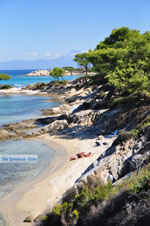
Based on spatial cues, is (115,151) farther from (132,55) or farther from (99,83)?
(99,83)

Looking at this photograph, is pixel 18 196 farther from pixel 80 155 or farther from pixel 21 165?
pixel 80 155

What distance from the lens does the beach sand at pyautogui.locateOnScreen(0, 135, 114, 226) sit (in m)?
11.9

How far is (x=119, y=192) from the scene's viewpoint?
7.70 meters

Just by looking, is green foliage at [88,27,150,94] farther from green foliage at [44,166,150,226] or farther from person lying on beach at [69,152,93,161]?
green foliage at [44,166,150,226]

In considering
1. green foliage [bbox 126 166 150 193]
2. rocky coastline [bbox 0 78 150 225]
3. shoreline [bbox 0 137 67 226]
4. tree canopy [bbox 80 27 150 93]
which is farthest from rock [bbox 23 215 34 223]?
tree canopy [bbox 80 27 150 93]

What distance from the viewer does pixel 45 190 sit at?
13.8 metres

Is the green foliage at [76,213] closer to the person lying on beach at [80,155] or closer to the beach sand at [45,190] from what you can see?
the beach sand at [45,190]

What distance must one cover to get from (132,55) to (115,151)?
17584 mm

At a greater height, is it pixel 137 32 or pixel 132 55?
pixel 137 32

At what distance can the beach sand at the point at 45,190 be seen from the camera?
1192 centimetres

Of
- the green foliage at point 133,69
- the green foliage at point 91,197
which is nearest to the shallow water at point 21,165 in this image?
the green foliage at point 91,197

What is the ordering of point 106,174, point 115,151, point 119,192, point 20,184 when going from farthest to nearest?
1. point 20,184
2. point 115,151
3. point 106,174
4. point 119,192

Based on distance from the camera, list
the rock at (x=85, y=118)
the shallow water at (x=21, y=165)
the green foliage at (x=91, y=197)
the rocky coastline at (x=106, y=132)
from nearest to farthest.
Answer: the green foliage at (x=91, y=197), the rocky coastline at (x=106, y=132), the shallow water at (x=21, y=165), the rock at (x=85, y=118)

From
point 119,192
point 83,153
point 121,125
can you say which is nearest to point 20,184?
point 83,153
